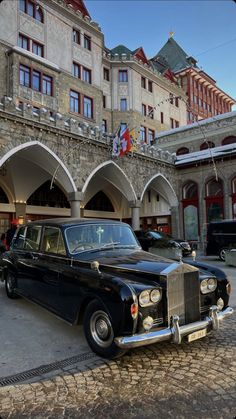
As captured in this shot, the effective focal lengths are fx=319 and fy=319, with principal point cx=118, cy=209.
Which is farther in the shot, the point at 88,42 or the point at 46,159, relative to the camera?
the point at 88,42

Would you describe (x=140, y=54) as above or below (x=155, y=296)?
above

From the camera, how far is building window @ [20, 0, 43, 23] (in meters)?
20.5

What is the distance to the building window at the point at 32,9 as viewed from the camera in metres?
20.5

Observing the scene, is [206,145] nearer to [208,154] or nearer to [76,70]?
[208,154]

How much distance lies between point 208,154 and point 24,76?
13.3 m

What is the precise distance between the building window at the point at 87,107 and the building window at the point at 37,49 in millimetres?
4479

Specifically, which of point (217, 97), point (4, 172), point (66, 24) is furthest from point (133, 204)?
point (217, 97)

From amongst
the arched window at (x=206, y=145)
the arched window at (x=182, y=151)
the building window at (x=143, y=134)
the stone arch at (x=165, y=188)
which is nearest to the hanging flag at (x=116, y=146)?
the stone arch at (x=165, y=188)

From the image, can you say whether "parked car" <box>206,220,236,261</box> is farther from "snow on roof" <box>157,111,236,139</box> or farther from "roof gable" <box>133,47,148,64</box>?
"roof gable" <box>133,47,148,64</box>

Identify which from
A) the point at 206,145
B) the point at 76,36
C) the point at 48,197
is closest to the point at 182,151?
the point at 206,145

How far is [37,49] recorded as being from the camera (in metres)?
21.3

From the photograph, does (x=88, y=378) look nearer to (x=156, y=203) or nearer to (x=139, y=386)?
(x=139, y=386)

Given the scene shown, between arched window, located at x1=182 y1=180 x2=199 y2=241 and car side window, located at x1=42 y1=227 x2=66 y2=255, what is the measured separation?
61.9 feet

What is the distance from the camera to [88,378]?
322 centimetres
